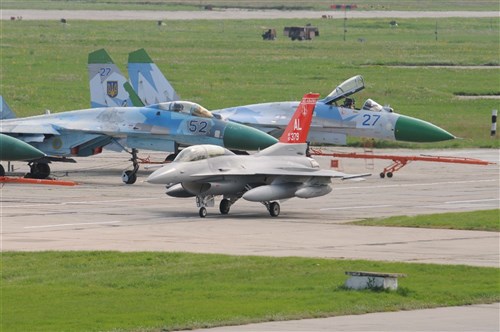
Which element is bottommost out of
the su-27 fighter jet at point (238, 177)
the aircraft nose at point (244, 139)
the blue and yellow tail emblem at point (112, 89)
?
the su-27 fighter jet at point (238, 177)

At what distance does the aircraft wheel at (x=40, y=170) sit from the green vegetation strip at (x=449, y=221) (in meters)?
13.2

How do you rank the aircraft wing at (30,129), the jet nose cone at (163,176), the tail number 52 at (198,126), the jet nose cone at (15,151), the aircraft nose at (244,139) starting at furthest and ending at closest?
1. the aircraft wing at (30,129)
2. the tail number 52 at (198,126)
3. the aircraft nose at (244,139)
4. the jet nose cone at (15,151)
5. the jet nose cone at (163,176)

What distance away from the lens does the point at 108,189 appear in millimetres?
42594

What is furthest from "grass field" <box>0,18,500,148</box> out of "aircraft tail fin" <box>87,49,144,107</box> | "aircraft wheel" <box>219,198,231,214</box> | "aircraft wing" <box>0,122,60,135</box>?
"aircraft wheel" <box>219,198,231,214</box>

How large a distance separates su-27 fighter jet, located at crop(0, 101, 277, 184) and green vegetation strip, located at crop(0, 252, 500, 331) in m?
15.2

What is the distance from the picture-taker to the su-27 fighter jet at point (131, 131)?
143 ft

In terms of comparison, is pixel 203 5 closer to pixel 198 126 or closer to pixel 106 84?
pixel 106 84

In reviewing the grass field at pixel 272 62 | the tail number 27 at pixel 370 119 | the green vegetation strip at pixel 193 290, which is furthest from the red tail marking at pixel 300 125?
the grass field at pixel 272 62

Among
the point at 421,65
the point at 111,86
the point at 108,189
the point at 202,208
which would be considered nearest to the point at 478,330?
the point at 202,208

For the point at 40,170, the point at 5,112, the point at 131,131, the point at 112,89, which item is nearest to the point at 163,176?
the point at 131,131

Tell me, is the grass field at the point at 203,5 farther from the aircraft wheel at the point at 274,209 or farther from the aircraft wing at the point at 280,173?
the aircraft wheel at the point at 274,209

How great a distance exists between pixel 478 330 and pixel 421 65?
77.4 metres

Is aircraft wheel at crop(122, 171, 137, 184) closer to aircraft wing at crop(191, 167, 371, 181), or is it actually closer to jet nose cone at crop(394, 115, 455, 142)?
aircraft wing at crop(191, 167, 371, 181)

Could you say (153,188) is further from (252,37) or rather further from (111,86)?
(252,37)
